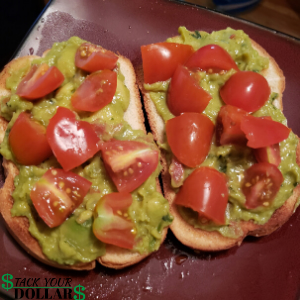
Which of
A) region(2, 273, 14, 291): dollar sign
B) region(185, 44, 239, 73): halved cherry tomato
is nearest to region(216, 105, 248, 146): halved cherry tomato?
region(185, 44, 239, 73): halved cherry tomato

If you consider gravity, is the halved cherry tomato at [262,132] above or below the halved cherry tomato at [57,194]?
above

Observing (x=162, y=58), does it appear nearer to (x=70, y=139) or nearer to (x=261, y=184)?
(x=70, y=139)

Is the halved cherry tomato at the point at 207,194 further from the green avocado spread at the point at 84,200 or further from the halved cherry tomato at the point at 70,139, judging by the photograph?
the halved cherry tomato at the point at 70,139

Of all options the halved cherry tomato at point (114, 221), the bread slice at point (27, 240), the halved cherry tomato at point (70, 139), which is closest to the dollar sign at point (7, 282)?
the bread slice at point (27, 240)

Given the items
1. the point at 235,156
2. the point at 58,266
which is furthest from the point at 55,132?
the point at 235,156

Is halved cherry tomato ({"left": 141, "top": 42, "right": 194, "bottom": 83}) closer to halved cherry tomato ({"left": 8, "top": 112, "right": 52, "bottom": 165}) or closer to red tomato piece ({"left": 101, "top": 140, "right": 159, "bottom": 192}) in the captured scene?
red tomato piece ({"left": 101, "top": 140, "right": 159, "bottom": 192})

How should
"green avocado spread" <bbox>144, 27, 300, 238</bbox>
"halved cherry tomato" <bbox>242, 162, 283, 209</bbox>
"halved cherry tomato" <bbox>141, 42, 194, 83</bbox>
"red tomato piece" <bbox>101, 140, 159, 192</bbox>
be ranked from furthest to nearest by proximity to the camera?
"halved cherry tomato" <bbox>141, 42, 194, 83</bbox> → "green avocado spread" <bbox>144, 27, 300, 238</bbox> → "halved cherry tomato" <bbox>242, 162, 283, 209</bbox> → "red tomato piece" <bbox>101, 140, 159, 192</bbox>
